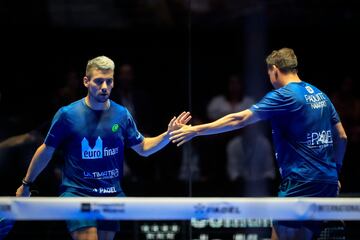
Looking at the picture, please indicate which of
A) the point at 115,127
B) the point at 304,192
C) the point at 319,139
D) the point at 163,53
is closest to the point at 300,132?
the point at 319,139

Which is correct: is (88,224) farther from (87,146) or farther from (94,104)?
(94,104)

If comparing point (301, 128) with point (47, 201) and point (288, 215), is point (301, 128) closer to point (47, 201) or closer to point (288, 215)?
point (288, 215)

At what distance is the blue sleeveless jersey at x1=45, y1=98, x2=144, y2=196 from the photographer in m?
5.36

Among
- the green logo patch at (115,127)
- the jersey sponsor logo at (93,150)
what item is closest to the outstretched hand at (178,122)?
the green logo patch at (115,127)

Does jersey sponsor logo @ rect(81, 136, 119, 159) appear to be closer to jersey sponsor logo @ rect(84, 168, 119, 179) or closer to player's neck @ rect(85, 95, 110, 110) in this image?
jersey sponsor logo @ rect(84, 168, 119, 179)

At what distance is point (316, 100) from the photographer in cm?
529

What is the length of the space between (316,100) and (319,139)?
0.26m

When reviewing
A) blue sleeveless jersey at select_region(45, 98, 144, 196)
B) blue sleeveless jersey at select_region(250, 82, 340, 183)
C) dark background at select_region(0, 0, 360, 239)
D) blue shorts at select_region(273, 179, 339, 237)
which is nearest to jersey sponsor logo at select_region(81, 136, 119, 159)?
blue sleeveless jersey at select_region(45, 98, 144, 196)

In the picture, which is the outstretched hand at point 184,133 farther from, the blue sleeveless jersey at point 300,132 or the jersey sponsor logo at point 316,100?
the jersey sponsor logo at point 316,100

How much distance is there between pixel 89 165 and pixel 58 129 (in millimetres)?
309

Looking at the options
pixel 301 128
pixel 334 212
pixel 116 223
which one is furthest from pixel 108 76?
pixel 334 212

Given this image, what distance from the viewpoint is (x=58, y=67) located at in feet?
23.2

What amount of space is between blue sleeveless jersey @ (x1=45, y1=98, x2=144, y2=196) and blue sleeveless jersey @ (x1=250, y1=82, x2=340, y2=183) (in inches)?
38.8

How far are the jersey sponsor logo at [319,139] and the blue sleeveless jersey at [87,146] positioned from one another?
4.11ft
